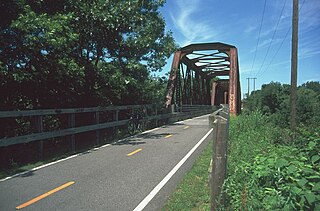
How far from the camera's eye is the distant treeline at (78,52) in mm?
8375

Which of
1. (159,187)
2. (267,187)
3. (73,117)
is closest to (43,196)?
(159,187)

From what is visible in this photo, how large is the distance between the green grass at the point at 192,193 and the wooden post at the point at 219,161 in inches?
35.3

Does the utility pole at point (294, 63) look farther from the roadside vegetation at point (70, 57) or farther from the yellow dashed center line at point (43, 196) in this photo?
the yellow dashed center line at point (43, 196)

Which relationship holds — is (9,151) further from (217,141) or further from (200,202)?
(217,141)

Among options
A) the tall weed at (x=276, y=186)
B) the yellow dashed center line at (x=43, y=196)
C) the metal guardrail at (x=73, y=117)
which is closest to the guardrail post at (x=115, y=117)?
the metal guardrail at (x=73, y=117)

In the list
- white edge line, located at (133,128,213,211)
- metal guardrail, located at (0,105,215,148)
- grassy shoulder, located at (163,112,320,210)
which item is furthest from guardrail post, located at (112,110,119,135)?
grassy shoulder, located at (163,112,320,210)

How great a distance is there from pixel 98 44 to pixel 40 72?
479 cm

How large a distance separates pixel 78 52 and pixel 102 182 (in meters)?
8.98

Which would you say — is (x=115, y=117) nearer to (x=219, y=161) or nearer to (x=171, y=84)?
(x=219, y=161)

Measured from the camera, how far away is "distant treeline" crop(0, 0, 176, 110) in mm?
8375

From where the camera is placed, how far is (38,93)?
1032 centimetres

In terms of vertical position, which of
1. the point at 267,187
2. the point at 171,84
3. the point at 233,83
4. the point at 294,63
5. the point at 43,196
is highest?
the point at 294,63

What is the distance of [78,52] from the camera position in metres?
13.4

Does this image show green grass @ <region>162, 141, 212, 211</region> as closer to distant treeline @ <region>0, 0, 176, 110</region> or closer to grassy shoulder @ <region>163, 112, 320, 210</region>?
grassy shoulder @ <region>163, 112, 320, 210</region>
